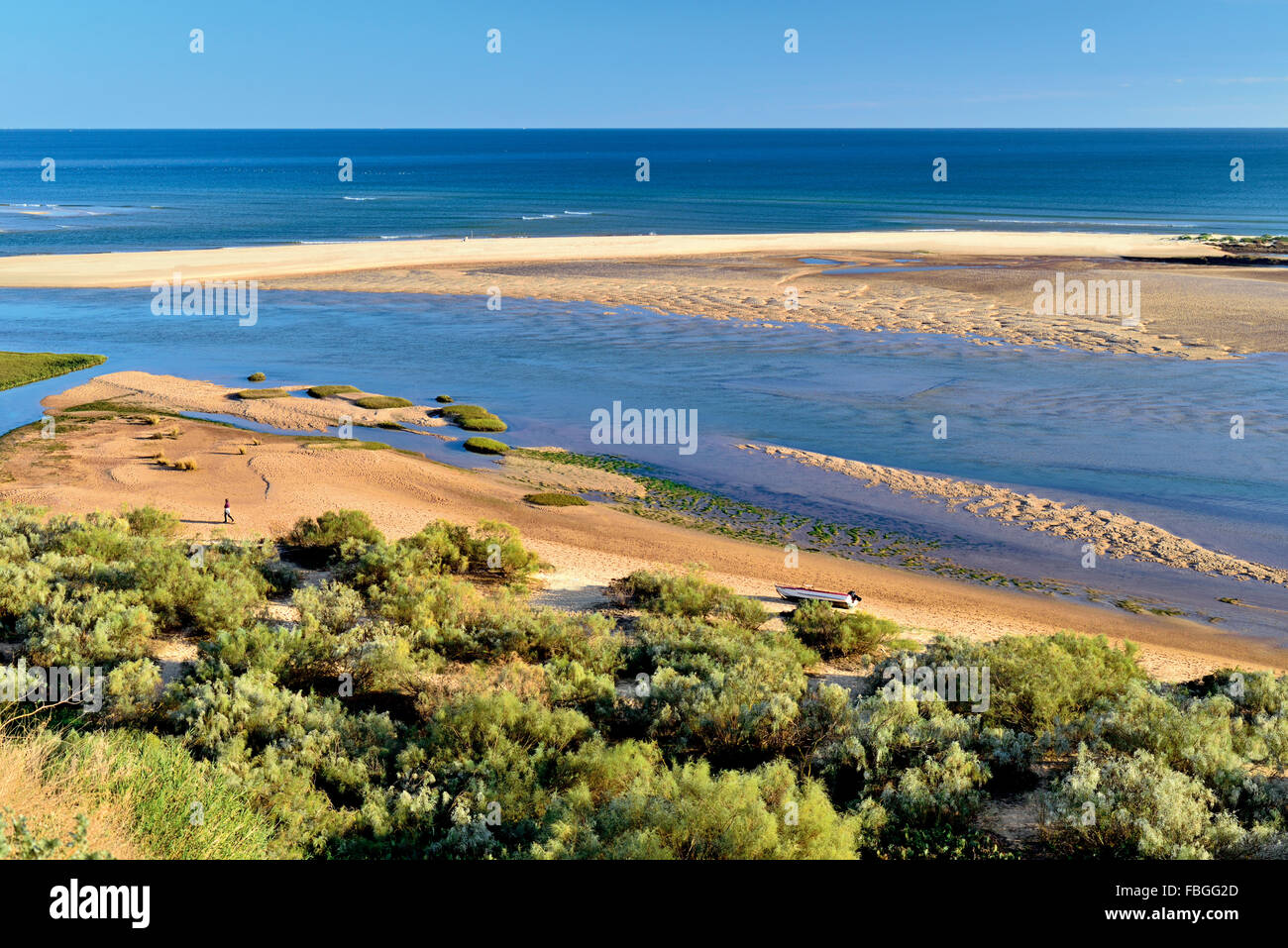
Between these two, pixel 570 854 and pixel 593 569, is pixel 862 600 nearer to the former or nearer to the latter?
pixel 593 569

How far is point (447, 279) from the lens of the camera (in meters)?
65.0

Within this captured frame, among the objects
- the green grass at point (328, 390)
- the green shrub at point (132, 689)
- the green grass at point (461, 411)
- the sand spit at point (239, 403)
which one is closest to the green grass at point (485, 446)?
the sand spit at point (239, 403)

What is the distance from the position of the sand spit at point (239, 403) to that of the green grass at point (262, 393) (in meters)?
0.26

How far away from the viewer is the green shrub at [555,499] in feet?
84.3

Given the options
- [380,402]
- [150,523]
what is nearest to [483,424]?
[380,402]

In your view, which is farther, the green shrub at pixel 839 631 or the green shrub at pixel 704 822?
the green shrub at pixel 839 631

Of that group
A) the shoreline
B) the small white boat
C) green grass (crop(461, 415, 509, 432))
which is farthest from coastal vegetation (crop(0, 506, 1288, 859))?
the shoreline

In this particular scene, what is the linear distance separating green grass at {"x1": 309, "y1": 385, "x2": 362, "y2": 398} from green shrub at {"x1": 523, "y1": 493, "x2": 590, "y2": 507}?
14.2 m

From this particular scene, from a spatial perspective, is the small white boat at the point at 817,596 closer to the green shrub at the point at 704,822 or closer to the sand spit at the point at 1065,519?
the green shrub at the point at 704,822

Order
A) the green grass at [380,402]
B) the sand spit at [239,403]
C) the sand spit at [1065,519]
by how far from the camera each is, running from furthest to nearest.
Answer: the green grass at [380,402] < the sand spit at [239,403] < the sand spit at [1065,519]

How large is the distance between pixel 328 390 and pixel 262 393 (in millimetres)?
2497

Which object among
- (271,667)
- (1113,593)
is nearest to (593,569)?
(271,667)

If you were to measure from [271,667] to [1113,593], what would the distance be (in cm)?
1687

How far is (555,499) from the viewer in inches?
1025
